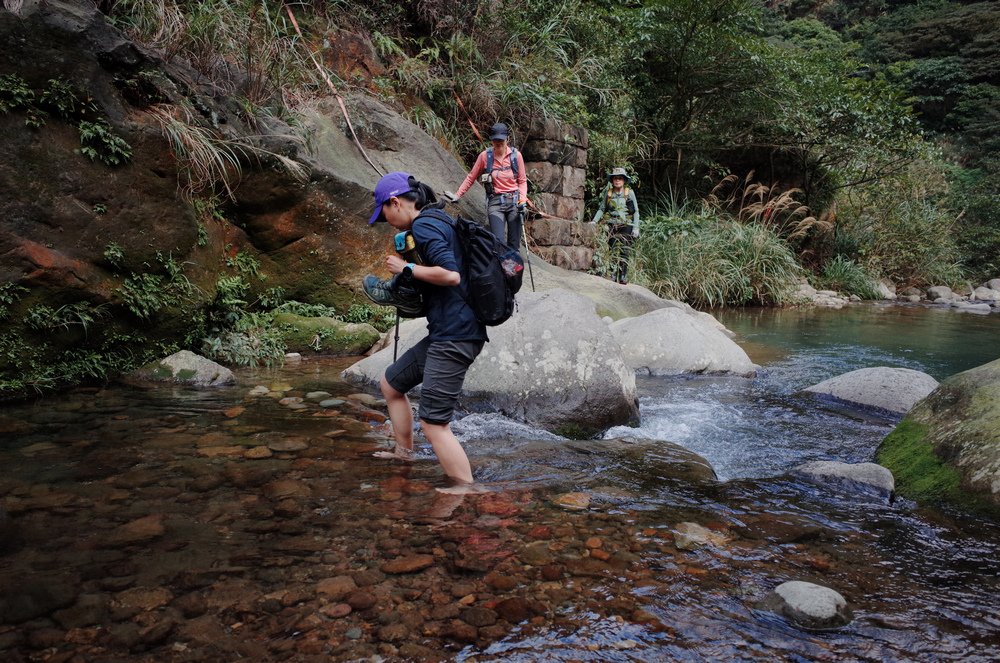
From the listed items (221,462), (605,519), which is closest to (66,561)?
(221,462)

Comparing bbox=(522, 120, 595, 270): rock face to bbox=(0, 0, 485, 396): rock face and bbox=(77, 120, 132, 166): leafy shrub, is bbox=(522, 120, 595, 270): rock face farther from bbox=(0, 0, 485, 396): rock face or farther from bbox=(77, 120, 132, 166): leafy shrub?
bbox=(77, 120, 132, 166): leafy shrub

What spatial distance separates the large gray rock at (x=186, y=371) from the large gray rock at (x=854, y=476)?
432cm

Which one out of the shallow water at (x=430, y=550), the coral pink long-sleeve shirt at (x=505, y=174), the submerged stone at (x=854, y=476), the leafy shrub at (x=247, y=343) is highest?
the coral pink long-sleeve shirt at (x=505, y=174)

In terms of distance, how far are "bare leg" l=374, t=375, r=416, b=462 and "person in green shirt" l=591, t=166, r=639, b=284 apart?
7.59m

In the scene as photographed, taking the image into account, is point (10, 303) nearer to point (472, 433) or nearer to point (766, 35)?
point (472, 433)

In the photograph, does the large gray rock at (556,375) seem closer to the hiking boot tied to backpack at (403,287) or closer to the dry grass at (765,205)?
the hiking boot tied to backpack at (403,287)

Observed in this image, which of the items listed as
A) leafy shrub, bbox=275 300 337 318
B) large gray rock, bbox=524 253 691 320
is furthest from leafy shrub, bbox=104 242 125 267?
large gray rock, bbox=524 253 691 320

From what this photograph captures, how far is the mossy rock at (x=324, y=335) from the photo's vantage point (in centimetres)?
673

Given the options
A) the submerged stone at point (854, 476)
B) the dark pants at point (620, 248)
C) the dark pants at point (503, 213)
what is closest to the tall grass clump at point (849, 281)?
the dark pants at point (620, 248)

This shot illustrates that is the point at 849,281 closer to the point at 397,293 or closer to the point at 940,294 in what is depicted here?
the point at 940,294

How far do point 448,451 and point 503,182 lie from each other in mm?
5405

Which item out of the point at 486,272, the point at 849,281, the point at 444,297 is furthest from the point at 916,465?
the point at 849,281

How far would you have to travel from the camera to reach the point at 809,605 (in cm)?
227

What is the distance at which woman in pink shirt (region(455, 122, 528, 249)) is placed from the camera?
8.06 m
